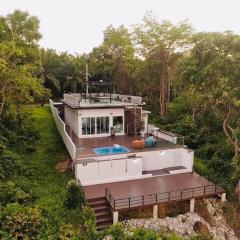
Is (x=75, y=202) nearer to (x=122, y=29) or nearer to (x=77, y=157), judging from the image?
(x=77, y=157)

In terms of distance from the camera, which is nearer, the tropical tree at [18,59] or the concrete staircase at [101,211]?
the concrete staircase at [101,211]

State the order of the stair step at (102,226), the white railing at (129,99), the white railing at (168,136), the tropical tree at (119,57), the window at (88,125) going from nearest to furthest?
the stair step at (102,226), the white railing at (168,136), the window at (88,125), the white railing at (129,99), the tropical tree at (119,57)

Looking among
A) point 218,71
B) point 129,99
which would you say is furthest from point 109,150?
point 129,99

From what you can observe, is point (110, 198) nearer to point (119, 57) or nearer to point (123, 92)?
point (123, 92)

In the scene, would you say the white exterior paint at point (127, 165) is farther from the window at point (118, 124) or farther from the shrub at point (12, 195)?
the window at point (118, 124)

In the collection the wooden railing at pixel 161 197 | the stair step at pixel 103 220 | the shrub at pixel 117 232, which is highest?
the wooden railing at pixel 161 197

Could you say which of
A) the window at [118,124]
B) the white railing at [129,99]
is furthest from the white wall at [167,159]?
the white railing at [129,99]

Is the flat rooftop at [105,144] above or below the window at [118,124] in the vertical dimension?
below
